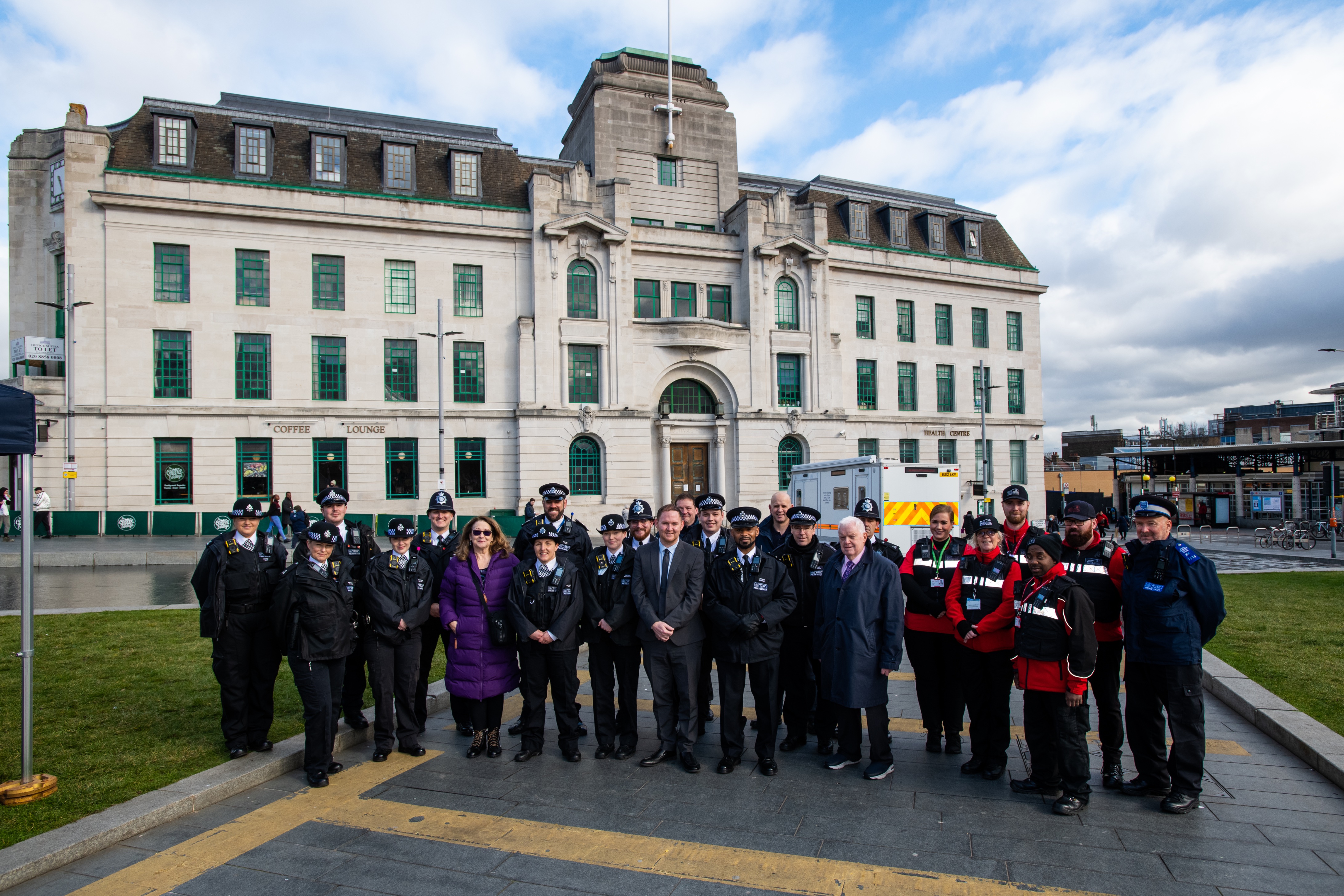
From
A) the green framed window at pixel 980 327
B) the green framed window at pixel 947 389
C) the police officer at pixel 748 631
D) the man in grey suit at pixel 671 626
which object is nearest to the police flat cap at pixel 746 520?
the police officer at pixel 748 631

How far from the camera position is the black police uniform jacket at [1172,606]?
5.35 metres

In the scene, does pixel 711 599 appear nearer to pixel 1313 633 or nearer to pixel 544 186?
pixel 1313 633

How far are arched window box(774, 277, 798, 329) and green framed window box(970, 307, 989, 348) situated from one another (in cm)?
1084

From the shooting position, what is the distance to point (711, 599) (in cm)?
657

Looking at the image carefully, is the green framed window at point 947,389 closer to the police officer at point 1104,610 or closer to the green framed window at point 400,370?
the green framed window at point 400,370

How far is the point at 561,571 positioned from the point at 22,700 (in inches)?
156

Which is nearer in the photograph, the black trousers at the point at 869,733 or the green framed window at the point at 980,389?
the black trousers at the point at 869,733

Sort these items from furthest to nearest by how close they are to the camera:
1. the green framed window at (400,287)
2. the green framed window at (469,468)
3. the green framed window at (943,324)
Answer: the green framed window at (943,324) → the green framed window at (469,468) → the green framed window at (400,287)

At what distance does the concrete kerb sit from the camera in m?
5.92

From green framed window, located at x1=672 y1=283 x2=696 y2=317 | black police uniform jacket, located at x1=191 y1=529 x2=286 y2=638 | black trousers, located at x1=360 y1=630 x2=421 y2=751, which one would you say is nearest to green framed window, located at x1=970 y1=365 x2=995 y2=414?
green framed window, located at x1=672 y1=283 x2=696 y2=317

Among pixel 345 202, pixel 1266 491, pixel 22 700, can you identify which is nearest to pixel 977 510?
pixel 1266 491

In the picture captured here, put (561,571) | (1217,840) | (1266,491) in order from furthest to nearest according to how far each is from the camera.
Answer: (1266,491) < (561,571) < (1217,840)

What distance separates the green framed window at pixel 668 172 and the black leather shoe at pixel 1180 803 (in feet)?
111

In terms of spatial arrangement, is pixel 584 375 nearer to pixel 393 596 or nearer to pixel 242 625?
pixel 393 596
